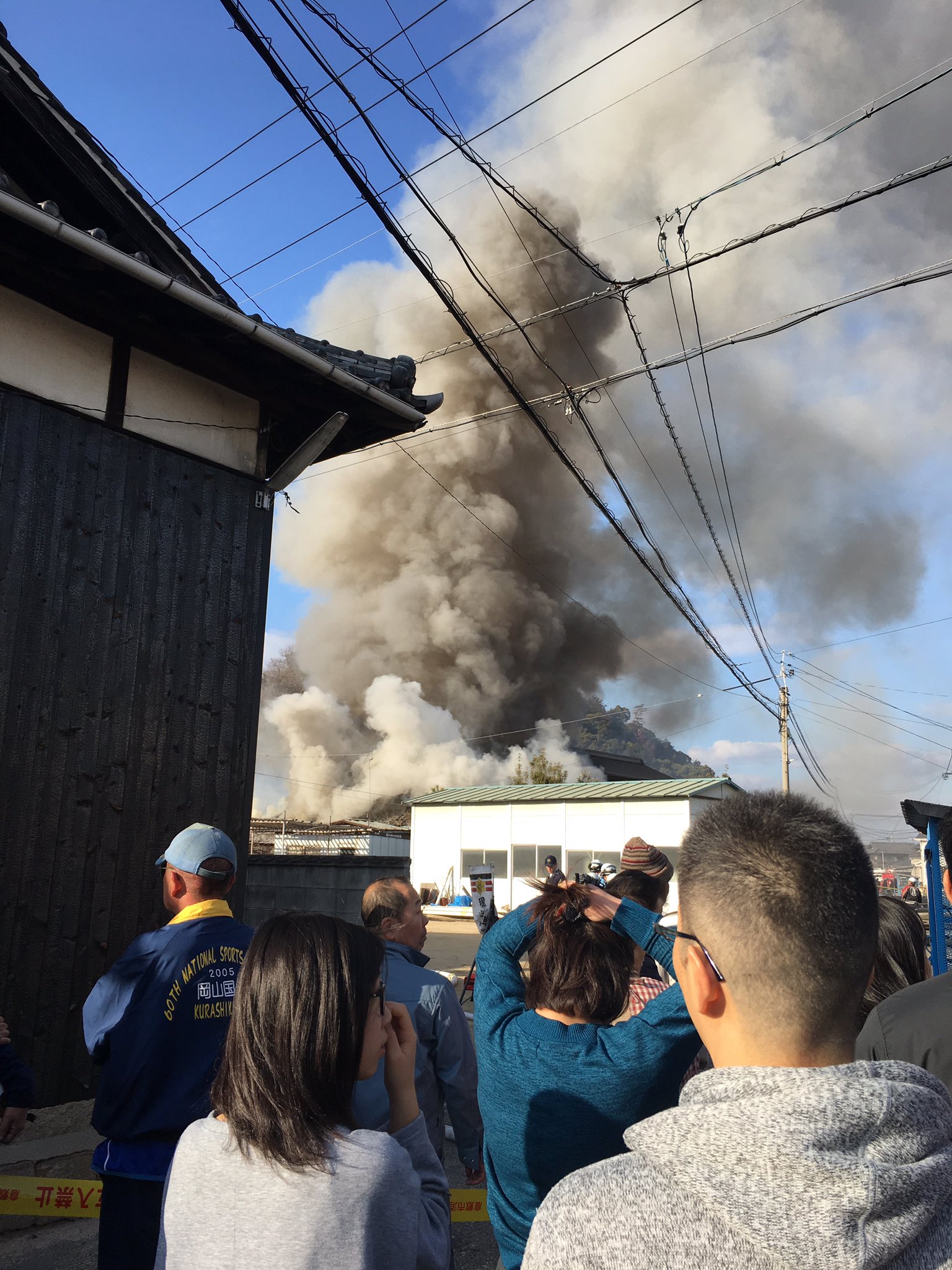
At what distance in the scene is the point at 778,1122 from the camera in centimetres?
85

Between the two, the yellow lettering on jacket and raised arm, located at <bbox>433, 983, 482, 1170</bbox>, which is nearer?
the yellow lettering on jacket

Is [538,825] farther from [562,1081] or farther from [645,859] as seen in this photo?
[562,1081]

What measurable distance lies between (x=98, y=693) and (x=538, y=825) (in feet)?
60.7

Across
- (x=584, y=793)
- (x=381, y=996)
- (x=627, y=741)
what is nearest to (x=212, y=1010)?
(x=381, y=996)

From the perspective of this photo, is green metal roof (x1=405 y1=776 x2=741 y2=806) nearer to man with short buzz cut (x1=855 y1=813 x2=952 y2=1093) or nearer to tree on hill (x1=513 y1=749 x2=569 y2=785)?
tree on hill (x1=513 y1=749 x2=569 y2=785)

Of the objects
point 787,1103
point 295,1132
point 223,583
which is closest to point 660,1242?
point 787,1103

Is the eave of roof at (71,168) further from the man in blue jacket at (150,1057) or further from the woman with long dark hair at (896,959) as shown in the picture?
the woman with long dark hair at (896,959)

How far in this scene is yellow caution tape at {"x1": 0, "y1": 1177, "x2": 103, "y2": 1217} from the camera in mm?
3213

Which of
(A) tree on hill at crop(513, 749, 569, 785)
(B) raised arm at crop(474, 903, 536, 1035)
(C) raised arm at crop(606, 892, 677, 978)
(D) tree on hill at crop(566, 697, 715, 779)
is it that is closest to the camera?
(C) raised arm at crop(606, 892, 677, 978)

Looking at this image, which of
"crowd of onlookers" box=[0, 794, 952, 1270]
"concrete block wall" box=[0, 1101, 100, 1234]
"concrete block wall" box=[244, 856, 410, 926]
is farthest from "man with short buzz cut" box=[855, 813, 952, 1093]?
"concrete block wall" box=[244, 856, 410, 926]

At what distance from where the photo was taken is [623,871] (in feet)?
9.77

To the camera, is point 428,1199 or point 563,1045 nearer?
point 428,1199

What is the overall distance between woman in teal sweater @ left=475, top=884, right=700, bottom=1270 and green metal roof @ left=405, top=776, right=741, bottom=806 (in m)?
17.6

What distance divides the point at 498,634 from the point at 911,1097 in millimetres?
37611
